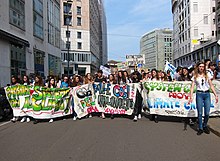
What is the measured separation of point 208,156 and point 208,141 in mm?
1212

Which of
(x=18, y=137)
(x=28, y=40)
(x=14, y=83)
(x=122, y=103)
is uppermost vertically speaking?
(x=28, y=40)

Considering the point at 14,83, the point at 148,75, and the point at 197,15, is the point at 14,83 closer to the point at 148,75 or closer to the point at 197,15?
the point at 148,75

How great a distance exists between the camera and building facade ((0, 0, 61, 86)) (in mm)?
22141

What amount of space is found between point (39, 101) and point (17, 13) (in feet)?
59.4

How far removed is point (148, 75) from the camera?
36.7 ft

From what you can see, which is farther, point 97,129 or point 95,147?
point 97,129

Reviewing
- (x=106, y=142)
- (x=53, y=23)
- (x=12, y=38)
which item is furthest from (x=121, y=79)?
(x=53, y=23)

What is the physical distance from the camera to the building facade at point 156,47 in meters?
93.0

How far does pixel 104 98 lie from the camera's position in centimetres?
1005

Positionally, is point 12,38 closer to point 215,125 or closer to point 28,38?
point 28,38

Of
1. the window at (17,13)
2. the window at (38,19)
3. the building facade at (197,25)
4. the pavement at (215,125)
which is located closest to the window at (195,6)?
the building facade at (197,25)

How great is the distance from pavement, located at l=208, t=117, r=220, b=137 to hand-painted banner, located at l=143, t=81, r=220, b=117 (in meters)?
0.44

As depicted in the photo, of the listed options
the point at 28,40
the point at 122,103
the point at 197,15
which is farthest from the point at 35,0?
the point at 197,15

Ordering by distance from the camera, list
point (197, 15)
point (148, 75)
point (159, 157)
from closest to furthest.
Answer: point (159, 157), point (148, 75), point (197, 15)
